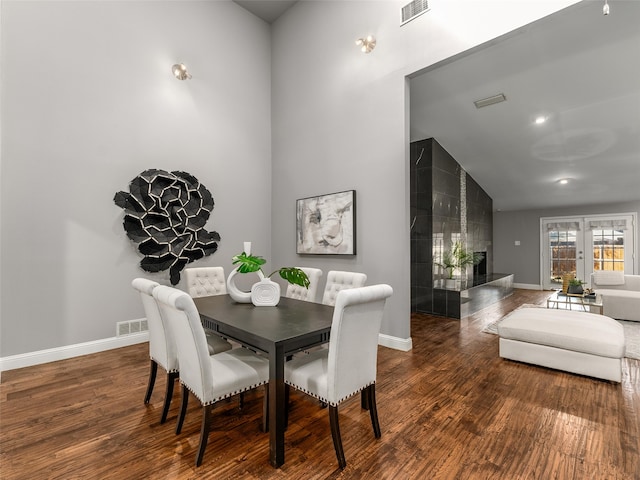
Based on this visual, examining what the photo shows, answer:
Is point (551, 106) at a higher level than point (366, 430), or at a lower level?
higher

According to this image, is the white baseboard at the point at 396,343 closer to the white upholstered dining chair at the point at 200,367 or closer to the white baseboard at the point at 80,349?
the white baseboard at the point at 80,349

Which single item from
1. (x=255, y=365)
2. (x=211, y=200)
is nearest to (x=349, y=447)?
(x=255, y=365)

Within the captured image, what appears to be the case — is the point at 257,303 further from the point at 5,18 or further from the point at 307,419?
the point at 5,18

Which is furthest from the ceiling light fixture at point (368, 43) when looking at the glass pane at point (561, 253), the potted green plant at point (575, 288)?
the glass pane at point (561, 253)

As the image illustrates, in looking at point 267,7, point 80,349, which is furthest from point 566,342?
point 267,7

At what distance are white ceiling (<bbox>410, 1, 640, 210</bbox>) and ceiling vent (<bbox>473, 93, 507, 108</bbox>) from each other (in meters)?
0.07

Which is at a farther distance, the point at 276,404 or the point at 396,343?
the point at 396,343

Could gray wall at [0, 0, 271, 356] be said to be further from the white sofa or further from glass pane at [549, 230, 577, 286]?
glass pane at [549, 230, 577, 286]

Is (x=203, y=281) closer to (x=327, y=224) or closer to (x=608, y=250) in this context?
(x=327, y=224)

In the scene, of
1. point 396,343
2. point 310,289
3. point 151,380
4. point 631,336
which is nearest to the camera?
point 151,380

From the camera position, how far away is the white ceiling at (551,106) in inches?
135

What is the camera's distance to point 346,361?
5.60 ft

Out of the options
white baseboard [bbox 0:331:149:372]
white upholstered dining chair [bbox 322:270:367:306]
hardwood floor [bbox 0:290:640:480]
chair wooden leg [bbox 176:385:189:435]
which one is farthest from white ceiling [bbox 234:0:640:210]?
white baseboard [bbox 0:331:149:372]

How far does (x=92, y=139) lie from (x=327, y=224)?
9.61 feet
